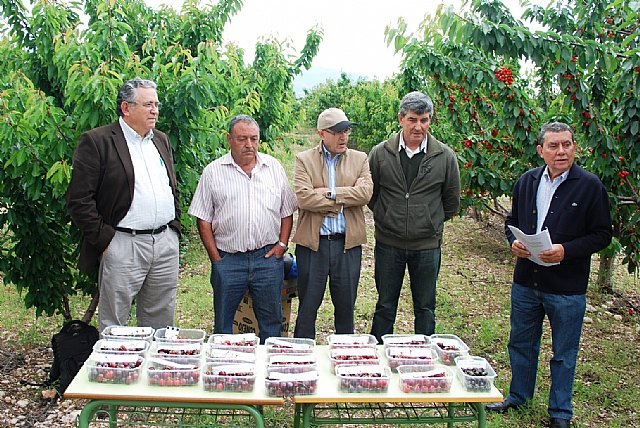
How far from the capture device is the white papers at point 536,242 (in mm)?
3571

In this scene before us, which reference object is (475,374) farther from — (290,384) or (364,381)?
(290,384)

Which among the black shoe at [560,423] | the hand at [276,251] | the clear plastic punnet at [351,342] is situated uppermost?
the hand at [276,251]

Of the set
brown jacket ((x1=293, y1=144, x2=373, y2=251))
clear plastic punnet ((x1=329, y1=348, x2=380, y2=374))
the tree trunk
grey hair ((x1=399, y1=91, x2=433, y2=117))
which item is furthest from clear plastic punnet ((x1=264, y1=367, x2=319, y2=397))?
the tree trunk

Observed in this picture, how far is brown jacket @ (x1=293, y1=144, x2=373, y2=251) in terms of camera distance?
13.5 feet

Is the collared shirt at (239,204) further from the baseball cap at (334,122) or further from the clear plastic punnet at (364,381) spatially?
the clear plastic punnet at (364,381)

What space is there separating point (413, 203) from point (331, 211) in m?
0.57

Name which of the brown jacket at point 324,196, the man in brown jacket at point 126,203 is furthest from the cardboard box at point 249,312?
the man in brown jacket at point 126,203

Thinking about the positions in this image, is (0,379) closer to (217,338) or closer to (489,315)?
(217,338)

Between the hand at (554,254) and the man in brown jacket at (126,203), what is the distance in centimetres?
225

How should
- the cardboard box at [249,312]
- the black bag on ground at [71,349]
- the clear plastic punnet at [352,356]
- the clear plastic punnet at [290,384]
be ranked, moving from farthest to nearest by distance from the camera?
the cardboard box at [249,312], the black bag on ground at [71,349], the clear plastic punnet at [352,356], the clear plastic punnet at [290,384]

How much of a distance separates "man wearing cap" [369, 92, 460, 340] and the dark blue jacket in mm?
671

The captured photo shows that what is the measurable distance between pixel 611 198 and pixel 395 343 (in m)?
2.63

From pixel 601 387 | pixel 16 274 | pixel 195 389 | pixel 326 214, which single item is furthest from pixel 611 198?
pixel 16 274

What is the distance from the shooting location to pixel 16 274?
5012 millimetres
